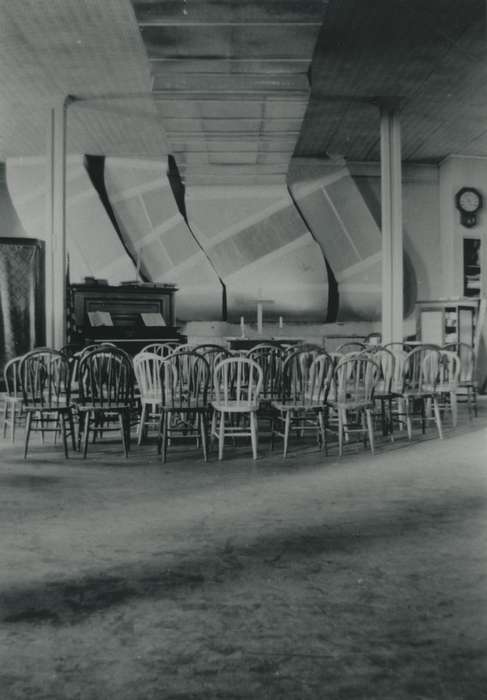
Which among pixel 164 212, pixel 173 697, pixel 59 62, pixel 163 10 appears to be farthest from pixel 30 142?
pixel 173 697

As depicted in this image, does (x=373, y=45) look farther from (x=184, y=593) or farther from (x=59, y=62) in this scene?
(x=184, y=593)

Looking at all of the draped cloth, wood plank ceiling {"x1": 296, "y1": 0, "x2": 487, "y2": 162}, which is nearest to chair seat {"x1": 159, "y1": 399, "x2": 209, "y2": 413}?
the draped cloth

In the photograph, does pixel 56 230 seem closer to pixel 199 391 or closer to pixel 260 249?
pixel 260 249

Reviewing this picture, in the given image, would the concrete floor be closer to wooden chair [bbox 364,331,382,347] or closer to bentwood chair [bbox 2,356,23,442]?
bentwood chair [bbox 2,356,23,442]

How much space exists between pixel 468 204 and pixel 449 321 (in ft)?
8.04

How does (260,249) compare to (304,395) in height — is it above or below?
above

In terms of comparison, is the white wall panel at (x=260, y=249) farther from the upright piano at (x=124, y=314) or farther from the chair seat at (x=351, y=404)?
the chair seat at (x=351, y=404)

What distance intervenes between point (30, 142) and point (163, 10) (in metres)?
5.53

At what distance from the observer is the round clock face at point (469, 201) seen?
11.4 metres

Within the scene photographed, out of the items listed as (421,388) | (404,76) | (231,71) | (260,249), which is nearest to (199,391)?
(421,388)

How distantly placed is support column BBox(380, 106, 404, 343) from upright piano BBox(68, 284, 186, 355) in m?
2.98

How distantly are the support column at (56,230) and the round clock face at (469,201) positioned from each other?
6.67m

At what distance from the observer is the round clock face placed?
11.4m

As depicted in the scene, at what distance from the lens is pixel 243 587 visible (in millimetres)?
2426
